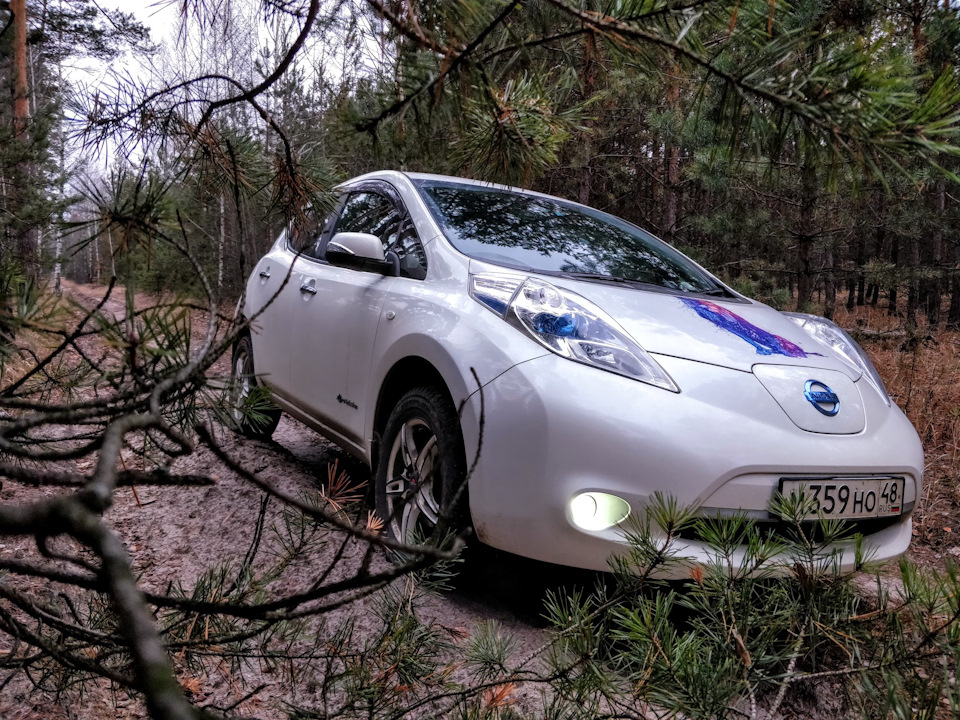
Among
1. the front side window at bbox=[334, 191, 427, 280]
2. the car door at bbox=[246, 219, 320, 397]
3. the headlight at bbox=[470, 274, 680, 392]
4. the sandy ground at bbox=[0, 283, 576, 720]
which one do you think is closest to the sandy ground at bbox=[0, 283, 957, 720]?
the sandy ground at bbox=[0, 283, 576, 720]

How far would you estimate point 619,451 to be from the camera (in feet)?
6.24

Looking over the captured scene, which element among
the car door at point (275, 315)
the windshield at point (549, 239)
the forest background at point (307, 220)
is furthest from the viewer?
the car door at point (275, 315)

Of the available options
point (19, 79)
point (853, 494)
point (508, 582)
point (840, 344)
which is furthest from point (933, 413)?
point (19, 79)

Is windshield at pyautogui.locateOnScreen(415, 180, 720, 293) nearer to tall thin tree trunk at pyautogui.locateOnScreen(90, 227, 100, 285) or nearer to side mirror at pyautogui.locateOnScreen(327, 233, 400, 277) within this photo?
side mirror at pyautogui.locateOnScreen(327, 233, 400, 277)

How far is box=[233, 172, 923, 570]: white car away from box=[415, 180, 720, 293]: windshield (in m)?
0.01

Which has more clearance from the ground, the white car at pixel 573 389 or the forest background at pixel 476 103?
the forest background at pixel 476 103

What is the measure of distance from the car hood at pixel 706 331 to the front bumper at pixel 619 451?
0.10 metres

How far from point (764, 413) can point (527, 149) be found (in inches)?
41.5

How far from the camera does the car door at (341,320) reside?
2.92 m

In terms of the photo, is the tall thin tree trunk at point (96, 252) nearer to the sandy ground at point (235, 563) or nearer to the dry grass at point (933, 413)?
the sandy ground at point (235, 563)

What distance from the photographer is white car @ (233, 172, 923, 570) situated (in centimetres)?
192

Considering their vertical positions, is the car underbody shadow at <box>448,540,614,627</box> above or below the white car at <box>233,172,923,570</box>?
below

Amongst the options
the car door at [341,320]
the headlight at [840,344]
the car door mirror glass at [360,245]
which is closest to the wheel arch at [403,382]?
the car door at [341,320]

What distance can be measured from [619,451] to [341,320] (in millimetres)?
1628
